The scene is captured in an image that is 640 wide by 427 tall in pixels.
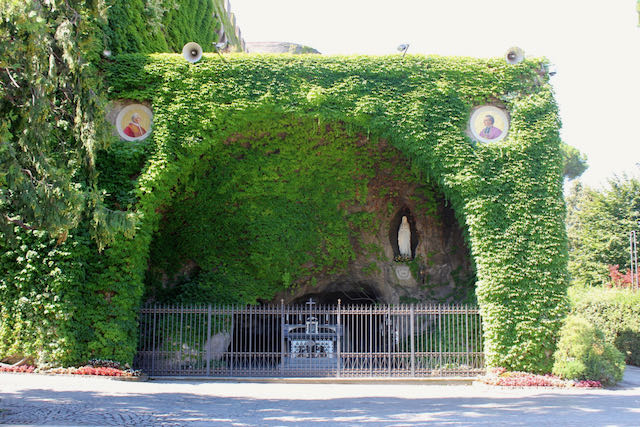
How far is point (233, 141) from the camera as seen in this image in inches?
519

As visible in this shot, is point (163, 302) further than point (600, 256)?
No

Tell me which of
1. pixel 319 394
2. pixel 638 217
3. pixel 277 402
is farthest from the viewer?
pixel 638 217

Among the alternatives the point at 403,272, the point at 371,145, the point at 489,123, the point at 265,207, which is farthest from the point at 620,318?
the point at 265,207

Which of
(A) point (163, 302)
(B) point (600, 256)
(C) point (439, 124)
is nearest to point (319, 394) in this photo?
(A) point (163, 302)

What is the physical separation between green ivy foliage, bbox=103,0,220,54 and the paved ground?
6.60 m

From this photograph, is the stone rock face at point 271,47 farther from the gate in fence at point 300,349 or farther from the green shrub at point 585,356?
the green shrub at point 585,356

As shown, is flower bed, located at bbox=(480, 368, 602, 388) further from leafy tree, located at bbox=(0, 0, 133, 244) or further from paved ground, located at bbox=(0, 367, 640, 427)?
leafy tree, located at bbox=(0, 0, 133, 244)

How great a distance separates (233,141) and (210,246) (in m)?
2.89

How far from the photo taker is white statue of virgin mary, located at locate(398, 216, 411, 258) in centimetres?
1507

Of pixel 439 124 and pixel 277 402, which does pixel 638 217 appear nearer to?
pixel 439 124

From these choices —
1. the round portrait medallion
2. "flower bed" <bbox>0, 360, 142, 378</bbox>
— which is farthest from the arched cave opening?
"flower bed" <bbox>0, 360, 142, 378</bbox>

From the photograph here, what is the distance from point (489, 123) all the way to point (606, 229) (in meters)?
16.4

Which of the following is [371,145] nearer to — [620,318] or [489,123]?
[489,123]

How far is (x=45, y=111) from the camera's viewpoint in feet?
23.7
